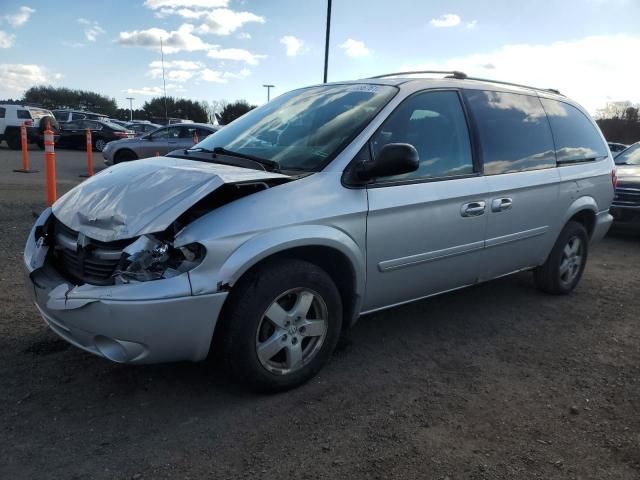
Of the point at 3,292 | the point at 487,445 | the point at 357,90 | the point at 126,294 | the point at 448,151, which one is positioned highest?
the point at 357,90

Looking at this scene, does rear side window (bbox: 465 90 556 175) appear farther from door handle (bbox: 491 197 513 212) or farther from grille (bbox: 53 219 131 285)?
grille (bbox: 53 219 131 285)

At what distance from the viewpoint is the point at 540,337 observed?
13.0ft

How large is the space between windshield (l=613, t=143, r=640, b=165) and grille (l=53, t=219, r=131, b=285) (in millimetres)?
8874

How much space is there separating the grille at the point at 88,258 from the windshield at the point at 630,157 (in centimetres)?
887

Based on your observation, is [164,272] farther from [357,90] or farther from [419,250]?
[357,90]

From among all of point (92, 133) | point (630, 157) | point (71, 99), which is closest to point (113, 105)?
point (71, 99)

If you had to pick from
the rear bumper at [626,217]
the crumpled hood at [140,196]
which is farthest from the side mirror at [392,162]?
the rear bumper at [626,217]

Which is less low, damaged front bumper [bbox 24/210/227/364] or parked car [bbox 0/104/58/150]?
parked car [bbox 0/104/58/150]

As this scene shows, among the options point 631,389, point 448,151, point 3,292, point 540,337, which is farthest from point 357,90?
point 3,292

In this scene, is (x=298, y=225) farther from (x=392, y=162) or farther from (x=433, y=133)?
(x=433, y=133)

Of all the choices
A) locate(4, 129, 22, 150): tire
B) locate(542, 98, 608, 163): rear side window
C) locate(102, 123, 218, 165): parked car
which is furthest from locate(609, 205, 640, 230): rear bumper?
locate(4, 129, 22, 150): tire

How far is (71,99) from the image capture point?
70.5 meters

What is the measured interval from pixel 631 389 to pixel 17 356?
373 centimetres

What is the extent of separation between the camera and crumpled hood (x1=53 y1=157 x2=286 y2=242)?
2.59m
